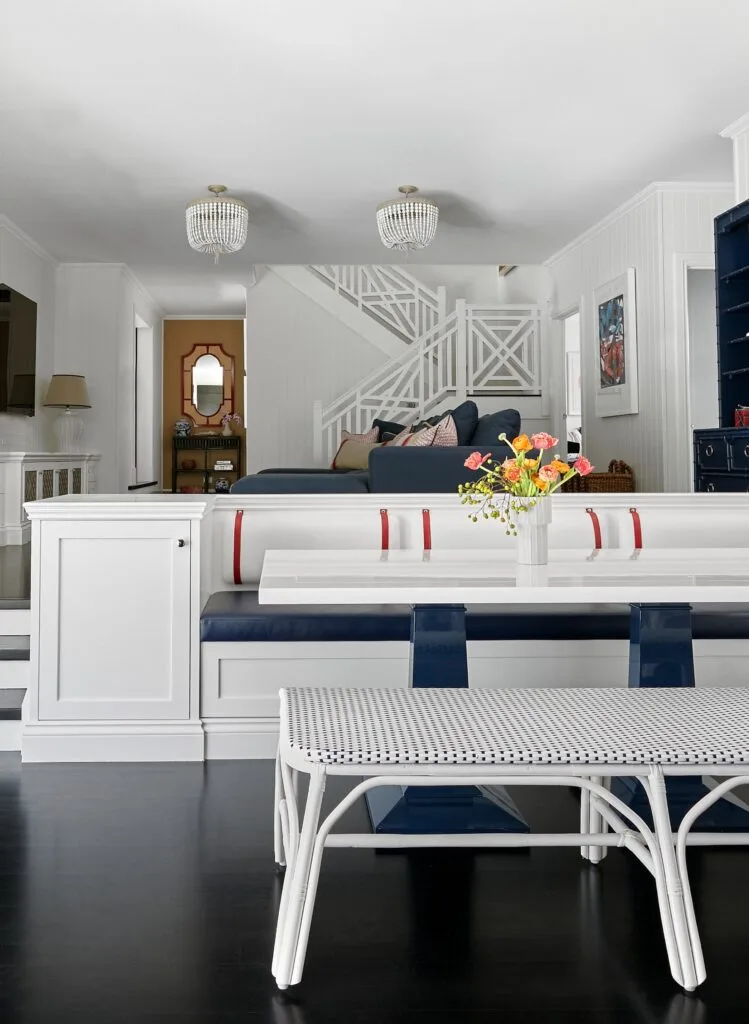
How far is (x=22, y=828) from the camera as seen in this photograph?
2393 mm

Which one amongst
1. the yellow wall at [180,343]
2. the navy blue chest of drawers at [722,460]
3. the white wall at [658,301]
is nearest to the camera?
A: the navy blue chest of drawers at [722,460]

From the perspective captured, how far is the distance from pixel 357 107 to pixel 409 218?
147cm

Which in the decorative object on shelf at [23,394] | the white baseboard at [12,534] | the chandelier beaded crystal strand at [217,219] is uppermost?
the chandelier beaded crystal strand at [217,219]

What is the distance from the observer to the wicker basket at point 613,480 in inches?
268

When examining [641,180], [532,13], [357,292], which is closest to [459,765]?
[532,13]

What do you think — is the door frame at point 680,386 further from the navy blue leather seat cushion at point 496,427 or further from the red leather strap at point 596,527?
the red leather strap at point 596,527

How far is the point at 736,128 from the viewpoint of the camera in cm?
524

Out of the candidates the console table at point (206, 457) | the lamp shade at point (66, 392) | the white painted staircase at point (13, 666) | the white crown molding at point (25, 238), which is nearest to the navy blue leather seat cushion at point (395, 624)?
the white painted staircase at point (13, 666)

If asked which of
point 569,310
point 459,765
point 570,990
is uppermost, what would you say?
point 569,310

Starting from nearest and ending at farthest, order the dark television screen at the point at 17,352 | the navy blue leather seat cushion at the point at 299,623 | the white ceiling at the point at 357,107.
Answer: the navy blue leather seat cushion at the point at 299,623 → the white ceiling at the point at 357,107 → the dark television screen at the point at 17,352

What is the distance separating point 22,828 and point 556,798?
1.47 metres

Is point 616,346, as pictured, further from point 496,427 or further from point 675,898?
point 675,898

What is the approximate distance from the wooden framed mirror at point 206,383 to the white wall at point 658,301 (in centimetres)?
616

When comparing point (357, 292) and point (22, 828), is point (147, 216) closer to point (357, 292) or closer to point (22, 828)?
point (357, 292)
